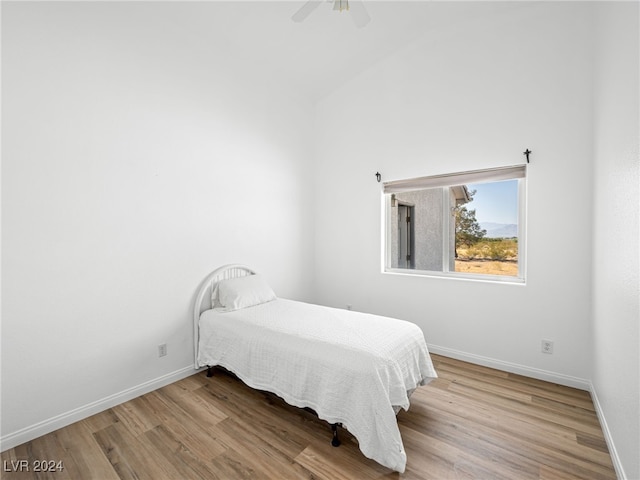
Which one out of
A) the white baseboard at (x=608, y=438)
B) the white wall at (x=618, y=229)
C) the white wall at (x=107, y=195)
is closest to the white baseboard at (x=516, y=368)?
the white baseboard at (x=608, y=438)

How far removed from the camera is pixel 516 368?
2670 millimetres

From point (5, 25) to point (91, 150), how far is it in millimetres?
779

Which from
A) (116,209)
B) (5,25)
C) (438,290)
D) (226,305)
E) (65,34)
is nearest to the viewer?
(5,25)

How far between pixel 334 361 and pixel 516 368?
188cm

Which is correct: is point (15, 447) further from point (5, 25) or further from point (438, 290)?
point (438, 290)

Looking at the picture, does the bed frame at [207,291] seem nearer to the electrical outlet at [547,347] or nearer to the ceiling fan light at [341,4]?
the ceiling fan light at [341,4]

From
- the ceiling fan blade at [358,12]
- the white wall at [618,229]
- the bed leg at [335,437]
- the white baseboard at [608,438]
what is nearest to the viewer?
the white wall at [618,229]

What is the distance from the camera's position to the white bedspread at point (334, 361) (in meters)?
1.66

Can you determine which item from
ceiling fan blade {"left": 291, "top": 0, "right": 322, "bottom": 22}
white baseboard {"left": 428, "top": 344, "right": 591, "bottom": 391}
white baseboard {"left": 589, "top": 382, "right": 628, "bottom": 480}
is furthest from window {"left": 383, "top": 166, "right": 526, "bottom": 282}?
ceiling fan blade {"left": 291, "top": 0, "right": 322, "bottom": 22}

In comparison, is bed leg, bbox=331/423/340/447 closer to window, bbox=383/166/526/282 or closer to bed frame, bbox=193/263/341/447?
bed frame, bbox=193/263/341/447

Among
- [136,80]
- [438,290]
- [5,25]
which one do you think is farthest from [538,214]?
[5,25]

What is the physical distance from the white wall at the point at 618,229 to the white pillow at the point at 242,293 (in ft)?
8.33

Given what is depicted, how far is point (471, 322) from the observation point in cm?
290

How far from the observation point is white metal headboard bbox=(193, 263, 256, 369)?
9.04 feet
